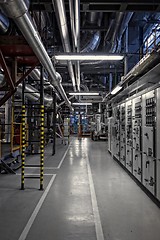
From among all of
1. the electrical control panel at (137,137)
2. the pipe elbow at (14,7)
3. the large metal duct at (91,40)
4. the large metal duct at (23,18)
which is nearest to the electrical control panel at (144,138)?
the electrical control panel at (137,137)

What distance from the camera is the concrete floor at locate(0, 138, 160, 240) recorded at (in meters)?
3.33

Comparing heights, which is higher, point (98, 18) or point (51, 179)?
point (98, 18)

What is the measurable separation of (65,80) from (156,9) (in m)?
10.9

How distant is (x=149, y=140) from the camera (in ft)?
15.9

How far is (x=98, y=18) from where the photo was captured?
305 inches

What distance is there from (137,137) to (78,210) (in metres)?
2.57

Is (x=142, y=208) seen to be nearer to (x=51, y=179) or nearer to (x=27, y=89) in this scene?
(x=51, y=179)

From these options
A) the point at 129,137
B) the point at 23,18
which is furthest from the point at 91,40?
the point at 23,18

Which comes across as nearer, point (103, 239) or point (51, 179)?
point (103, 239)

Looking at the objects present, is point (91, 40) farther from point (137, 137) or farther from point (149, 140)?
point (149, 140)

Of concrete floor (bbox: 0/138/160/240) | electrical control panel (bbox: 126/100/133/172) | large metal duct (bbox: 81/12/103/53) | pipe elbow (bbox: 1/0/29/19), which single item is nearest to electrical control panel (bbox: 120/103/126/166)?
electrical control panel (bbox: 126/100/133/172)

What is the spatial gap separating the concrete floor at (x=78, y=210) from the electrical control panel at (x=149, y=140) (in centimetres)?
42

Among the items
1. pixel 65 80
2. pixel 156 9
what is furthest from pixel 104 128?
pixel 156 9

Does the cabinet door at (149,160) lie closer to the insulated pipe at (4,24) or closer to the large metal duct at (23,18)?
the large metal duct at (23,18)
